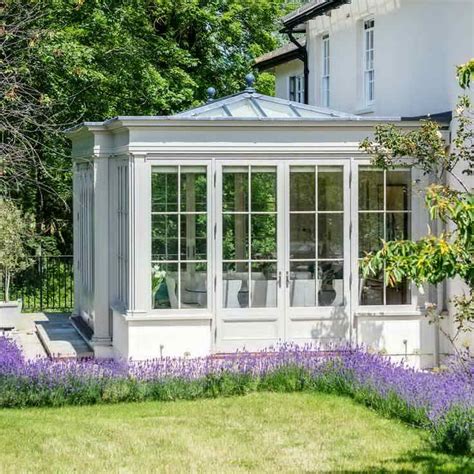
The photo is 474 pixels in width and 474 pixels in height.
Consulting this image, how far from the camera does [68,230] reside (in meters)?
31.3

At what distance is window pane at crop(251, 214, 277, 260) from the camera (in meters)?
15.5

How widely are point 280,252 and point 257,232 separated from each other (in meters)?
0.43

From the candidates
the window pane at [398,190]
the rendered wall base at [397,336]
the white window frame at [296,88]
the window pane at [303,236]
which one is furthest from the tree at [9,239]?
the window pane at [398,190]

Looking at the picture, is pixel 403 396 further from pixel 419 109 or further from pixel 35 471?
pixel 419 109

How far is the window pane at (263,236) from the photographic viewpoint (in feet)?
50.9

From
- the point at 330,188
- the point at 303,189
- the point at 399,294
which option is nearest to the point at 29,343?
the point at 303,189

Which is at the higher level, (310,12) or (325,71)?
(310,12)

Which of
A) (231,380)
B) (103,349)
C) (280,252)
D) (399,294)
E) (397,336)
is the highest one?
(280,252)

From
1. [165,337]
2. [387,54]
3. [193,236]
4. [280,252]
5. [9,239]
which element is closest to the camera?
[165,337]

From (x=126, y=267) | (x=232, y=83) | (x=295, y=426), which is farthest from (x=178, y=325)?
(x=232, y=83)

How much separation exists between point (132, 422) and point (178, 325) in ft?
10.7

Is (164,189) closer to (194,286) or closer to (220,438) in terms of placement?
(194,286)

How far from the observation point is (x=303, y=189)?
15633 mm

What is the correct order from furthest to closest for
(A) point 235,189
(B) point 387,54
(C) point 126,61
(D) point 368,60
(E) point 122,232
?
(C) point 126,61 → (D) point 368,60 → (B) point 387,54 → (E) point 122,232 → (A) point 235,189
